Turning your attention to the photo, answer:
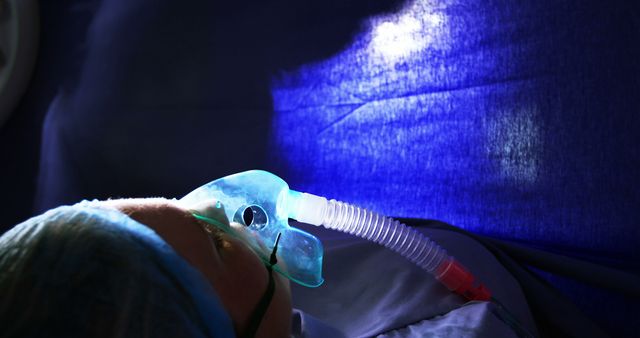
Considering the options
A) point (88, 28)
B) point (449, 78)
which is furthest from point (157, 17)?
point (449, 78)

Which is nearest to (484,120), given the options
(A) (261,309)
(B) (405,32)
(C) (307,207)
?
(B) (405,32)

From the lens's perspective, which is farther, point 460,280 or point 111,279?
point 460,280

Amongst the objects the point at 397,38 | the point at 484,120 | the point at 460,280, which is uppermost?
the point at 397,38

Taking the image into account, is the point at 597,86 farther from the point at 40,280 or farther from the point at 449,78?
the point at 40,280

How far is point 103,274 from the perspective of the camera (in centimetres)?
48

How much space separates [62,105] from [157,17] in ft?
1.08

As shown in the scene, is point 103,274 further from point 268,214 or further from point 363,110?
point 363,110

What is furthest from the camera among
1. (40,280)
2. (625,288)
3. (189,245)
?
(625,288)

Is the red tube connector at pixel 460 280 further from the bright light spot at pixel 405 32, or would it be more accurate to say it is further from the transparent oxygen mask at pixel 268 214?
the bright light spot at pixel 405 32

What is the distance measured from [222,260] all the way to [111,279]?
132mm

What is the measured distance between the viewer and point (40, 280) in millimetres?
464

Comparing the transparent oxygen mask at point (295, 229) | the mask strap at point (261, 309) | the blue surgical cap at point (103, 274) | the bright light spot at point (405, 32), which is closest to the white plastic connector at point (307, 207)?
the transparent oxygen mask at point (295, 229)

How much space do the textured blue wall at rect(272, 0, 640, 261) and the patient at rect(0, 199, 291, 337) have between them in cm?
53

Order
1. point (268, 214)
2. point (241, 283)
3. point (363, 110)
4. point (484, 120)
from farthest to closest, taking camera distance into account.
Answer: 1. point (363, 110)
2. point (484, 120)
3. point (268, 214)
4. point (241, 283)
